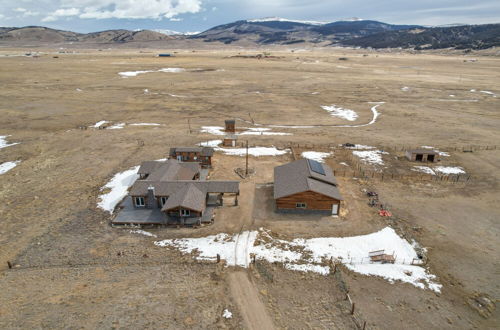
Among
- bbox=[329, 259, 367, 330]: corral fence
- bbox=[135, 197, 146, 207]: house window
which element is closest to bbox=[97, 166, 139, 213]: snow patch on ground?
bbox=[135, 197, 146, 207]: house window

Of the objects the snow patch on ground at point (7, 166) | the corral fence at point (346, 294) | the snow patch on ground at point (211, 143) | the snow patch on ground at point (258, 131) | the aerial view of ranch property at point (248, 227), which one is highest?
the snow patch on ground at point (258, 131)

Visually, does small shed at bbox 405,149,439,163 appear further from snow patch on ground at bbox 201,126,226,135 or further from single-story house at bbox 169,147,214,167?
snow patch on ground at bbox 201,126,226,135

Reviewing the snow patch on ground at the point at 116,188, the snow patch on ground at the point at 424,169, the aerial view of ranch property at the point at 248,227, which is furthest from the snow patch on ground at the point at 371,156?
the snow patch on ground at the point at 116,188

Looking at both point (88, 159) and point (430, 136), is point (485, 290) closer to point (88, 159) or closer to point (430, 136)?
point (430, 136)

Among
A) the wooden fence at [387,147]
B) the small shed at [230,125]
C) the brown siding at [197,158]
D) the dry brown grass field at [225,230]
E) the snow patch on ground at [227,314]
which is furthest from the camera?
the small shed at [230,125]

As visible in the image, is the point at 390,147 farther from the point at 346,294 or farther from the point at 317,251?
the point at 346,294

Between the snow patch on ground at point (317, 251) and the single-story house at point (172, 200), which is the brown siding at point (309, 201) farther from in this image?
the single-story house at point (172, 200)

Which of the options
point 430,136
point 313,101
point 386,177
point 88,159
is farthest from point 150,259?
point 313,101
